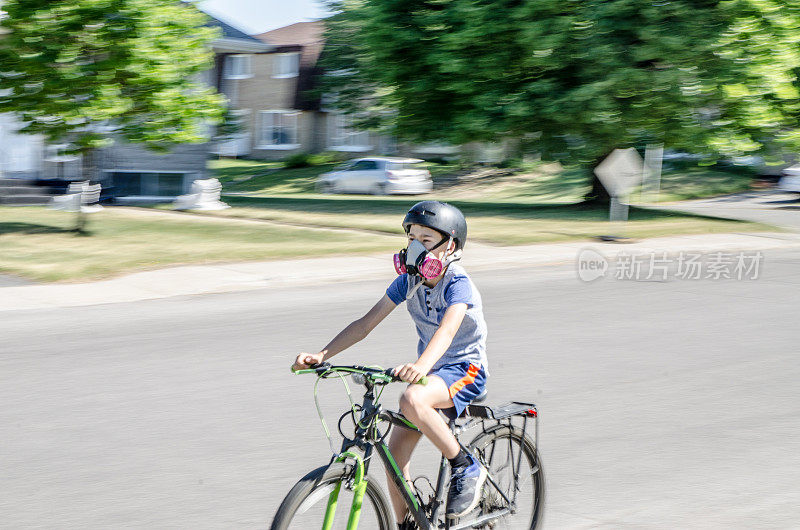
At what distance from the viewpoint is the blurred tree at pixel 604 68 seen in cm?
2327

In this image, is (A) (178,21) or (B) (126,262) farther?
(A) (178,21)

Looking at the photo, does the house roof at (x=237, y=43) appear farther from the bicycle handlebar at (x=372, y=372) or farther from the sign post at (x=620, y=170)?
the bicycle handlebar at (x=372, y=372)

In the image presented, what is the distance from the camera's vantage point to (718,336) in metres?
10.0

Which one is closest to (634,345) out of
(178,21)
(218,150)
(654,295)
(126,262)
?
(654,295)

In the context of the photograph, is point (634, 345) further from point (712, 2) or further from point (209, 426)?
point (712, 2)

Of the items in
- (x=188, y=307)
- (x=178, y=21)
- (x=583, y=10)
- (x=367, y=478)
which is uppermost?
(x=583, y=10)

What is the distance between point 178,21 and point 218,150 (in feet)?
111

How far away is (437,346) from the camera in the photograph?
375cm

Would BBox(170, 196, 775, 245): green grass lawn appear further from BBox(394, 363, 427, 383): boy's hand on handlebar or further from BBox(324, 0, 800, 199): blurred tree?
BBox(394, 363, 427, 383): boy's hand on handlebar

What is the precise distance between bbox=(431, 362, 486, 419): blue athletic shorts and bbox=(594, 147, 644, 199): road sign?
14.3m

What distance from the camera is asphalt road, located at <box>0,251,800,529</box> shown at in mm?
5125

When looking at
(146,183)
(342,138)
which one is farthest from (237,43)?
(342,138)

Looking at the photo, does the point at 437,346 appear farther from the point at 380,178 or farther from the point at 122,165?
the point at 380,178

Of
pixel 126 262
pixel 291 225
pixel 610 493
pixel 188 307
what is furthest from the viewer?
pixel 291 225
